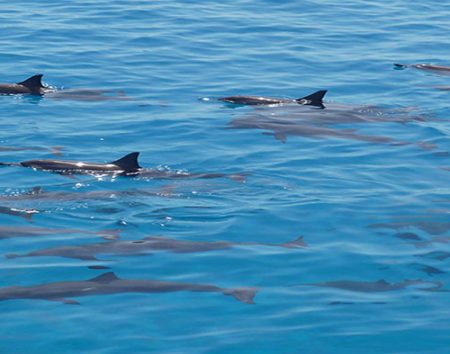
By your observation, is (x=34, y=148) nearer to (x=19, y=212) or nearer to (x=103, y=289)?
(x=19, y=212)

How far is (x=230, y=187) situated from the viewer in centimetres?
1273

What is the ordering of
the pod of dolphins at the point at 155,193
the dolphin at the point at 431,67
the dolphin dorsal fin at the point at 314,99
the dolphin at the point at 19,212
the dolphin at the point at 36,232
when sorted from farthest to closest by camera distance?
1. the dolphin at the point at 431,67
2. the dolphin dorsal fin at the point at 314,99
3. the dolphin at the point at 19,212
4. the dolphin at the point at 36,232
5. the pod of dolphins at the point at 155,193

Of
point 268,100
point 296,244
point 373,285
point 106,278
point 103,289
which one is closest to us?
point 103,289

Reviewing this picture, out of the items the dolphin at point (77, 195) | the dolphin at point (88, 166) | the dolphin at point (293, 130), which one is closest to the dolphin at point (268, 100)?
the dolphin at point (293, 130)

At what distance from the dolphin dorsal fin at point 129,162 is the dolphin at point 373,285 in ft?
11.8

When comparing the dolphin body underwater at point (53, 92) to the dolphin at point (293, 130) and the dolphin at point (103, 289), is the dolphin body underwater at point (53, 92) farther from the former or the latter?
the dolphin at point (103, 289)

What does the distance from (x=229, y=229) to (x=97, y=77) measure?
7.45 m

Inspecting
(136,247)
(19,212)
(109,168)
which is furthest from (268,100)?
(136,247)

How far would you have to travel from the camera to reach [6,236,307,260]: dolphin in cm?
1066

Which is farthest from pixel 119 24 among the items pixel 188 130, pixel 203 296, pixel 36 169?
pixel 203 296

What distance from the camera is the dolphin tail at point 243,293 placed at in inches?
385

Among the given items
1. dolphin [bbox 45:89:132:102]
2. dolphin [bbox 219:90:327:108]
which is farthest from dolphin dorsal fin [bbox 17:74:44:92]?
dolphin [bbox 219:90:327:108]

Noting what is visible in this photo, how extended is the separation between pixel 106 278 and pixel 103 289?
23 cm

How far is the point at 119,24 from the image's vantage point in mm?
22406
